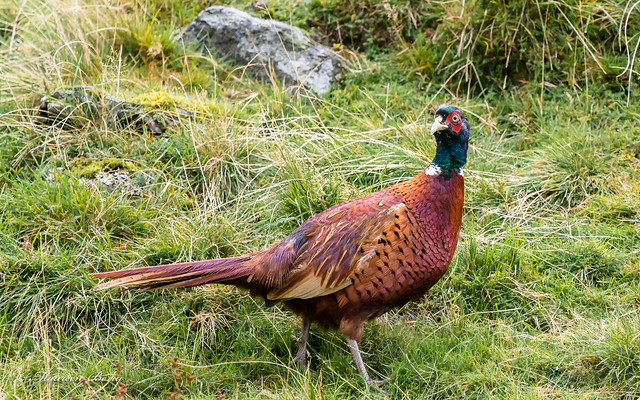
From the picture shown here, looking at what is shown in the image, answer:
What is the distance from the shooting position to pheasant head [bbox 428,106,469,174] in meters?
3.76

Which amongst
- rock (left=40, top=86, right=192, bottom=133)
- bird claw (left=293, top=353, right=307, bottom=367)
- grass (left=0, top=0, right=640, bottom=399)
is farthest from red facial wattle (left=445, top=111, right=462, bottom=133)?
rock (left=40, top=86, right=192, bottom=133)

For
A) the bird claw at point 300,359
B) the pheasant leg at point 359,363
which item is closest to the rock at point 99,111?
the bird claw at point 300,359

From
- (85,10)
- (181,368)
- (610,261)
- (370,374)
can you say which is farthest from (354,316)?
(85,10)

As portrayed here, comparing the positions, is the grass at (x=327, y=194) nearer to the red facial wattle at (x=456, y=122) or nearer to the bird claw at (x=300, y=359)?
the bird claw at (x=300, y=359)

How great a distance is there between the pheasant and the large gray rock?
8.33 ft

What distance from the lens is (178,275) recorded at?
371 cm

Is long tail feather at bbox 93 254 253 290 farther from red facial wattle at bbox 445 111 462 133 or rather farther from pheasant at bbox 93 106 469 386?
red facial wattle at bbox 445 111 462 133

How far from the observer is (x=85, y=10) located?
20.2 ft

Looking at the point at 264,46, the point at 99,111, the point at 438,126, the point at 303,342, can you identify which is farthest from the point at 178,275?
the point at 264,46

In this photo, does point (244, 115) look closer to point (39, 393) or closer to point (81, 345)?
point (81, 345)

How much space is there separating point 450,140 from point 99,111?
2.74 metres

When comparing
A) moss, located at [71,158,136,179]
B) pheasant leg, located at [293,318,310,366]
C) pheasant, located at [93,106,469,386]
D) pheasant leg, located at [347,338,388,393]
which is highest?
pheasant, located at [93,106,469,386]

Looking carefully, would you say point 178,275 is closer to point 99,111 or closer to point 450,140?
point 450,140

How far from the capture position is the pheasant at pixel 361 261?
362cm
